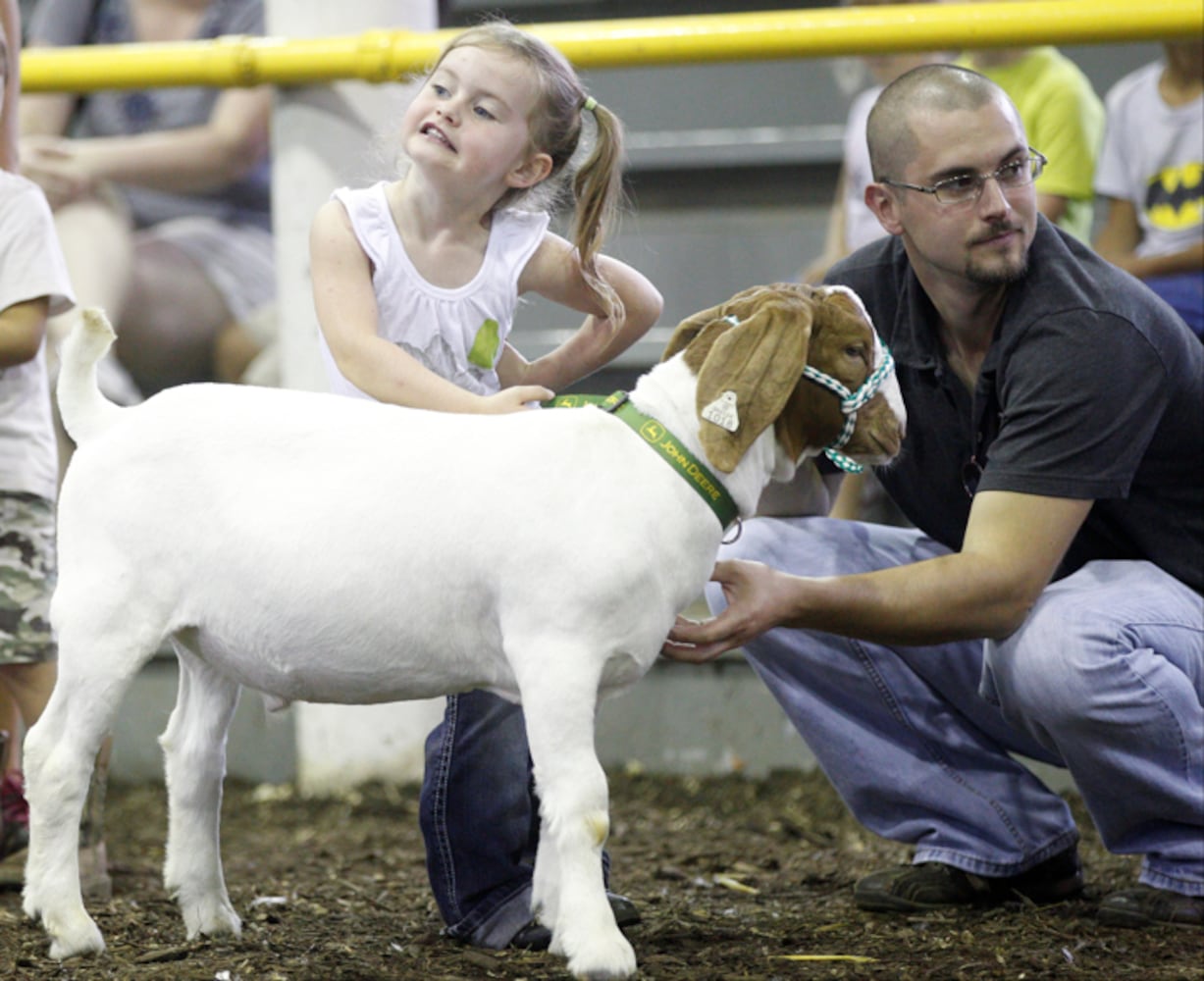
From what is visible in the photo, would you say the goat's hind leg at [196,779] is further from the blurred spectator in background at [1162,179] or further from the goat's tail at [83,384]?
the blurred spectator in background at [1162,179]

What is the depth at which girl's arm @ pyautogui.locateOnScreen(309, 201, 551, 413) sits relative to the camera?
2.37 metres

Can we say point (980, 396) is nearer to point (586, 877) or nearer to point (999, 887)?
point (999, 887)

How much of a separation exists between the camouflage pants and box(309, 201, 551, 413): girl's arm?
0.93 metres

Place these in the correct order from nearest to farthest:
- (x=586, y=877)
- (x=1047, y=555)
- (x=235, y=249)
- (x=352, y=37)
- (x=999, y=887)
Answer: (x=586, y=877) → (x=1047, y=555) → (x=999, y=887) → (x=352, y=37) → (x=235, y=249)

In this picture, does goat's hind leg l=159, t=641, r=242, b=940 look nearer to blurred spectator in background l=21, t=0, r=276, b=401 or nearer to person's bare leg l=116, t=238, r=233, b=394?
blurred spectator in background l=21, t=0, r=276, b=401

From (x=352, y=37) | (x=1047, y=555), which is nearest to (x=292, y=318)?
(x=352, y=37)

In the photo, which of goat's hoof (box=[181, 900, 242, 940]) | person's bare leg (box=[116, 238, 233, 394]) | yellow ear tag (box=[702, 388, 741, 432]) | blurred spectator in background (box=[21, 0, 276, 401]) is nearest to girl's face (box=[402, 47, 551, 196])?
yellow ear tag (box=[702, 388, 741, 432])

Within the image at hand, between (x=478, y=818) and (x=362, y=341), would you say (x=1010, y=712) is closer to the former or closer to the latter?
(x=478, y=818)

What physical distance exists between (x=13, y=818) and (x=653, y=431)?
1.71 metres

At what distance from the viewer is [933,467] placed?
2.89 metres

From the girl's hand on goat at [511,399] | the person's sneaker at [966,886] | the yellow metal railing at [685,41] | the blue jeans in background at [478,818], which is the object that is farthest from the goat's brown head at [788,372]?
the yellow metal railing at [685,41]

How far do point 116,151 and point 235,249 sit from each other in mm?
506

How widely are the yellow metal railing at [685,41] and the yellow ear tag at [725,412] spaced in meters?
1.75

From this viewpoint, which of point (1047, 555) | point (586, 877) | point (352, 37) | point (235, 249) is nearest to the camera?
point (586, 877)
